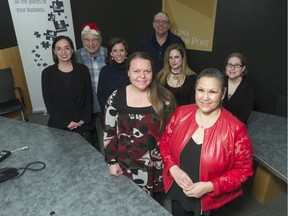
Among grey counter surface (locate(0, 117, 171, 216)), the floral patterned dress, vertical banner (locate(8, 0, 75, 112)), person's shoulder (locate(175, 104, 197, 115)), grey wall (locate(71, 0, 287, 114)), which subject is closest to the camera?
grey counter surface (locate(0, 117, 171, 216))

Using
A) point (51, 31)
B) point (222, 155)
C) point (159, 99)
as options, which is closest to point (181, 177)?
point (222, 155)

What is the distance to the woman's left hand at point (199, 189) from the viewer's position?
4.59 feet

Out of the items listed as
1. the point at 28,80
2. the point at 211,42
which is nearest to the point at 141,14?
the point at 211,42

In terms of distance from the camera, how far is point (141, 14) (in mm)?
4090

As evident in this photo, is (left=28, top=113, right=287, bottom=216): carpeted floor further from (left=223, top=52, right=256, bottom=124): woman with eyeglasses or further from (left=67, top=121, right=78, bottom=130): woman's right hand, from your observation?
(left=67, top=121, right=78, bottom=130): woman's right hand

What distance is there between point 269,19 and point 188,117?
199 cm

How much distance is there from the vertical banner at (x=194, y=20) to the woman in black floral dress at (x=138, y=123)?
198 cm

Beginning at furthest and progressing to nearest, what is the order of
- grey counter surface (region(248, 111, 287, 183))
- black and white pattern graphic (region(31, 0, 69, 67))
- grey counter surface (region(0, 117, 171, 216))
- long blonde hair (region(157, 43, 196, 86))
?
black and white pattern graphic (region(31, 0, 69, 67)), long blonde hair (region(157, 43, 196, 86)), grey counter surface (region(248, 111, 287, 183)), grey counter surface (region(0, 117, 171, 216))

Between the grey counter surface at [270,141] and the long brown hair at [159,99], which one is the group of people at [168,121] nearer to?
the long brown hair at [159,99]

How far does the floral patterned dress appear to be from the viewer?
5.42 ft

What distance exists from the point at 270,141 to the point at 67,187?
1758mm

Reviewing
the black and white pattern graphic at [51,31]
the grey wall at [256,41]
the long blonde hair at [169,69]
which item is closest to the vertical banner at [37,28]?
the black and white pattern graphic at [51,31]

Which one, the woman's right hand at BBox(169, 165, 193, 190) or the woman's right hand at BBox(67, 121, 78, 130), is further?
the woman's right hand at BBox(67, 121, 78, 130)

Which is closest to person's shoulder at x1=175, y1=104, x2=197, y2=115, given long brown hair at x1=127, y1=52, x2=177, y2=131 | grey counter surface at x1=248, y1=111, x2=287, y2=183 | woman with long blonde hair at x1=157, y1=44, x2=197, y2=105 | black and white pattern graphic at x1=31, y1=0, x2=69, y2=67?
long brown hair at x1=127, y1=52, x2=177, y2=131
